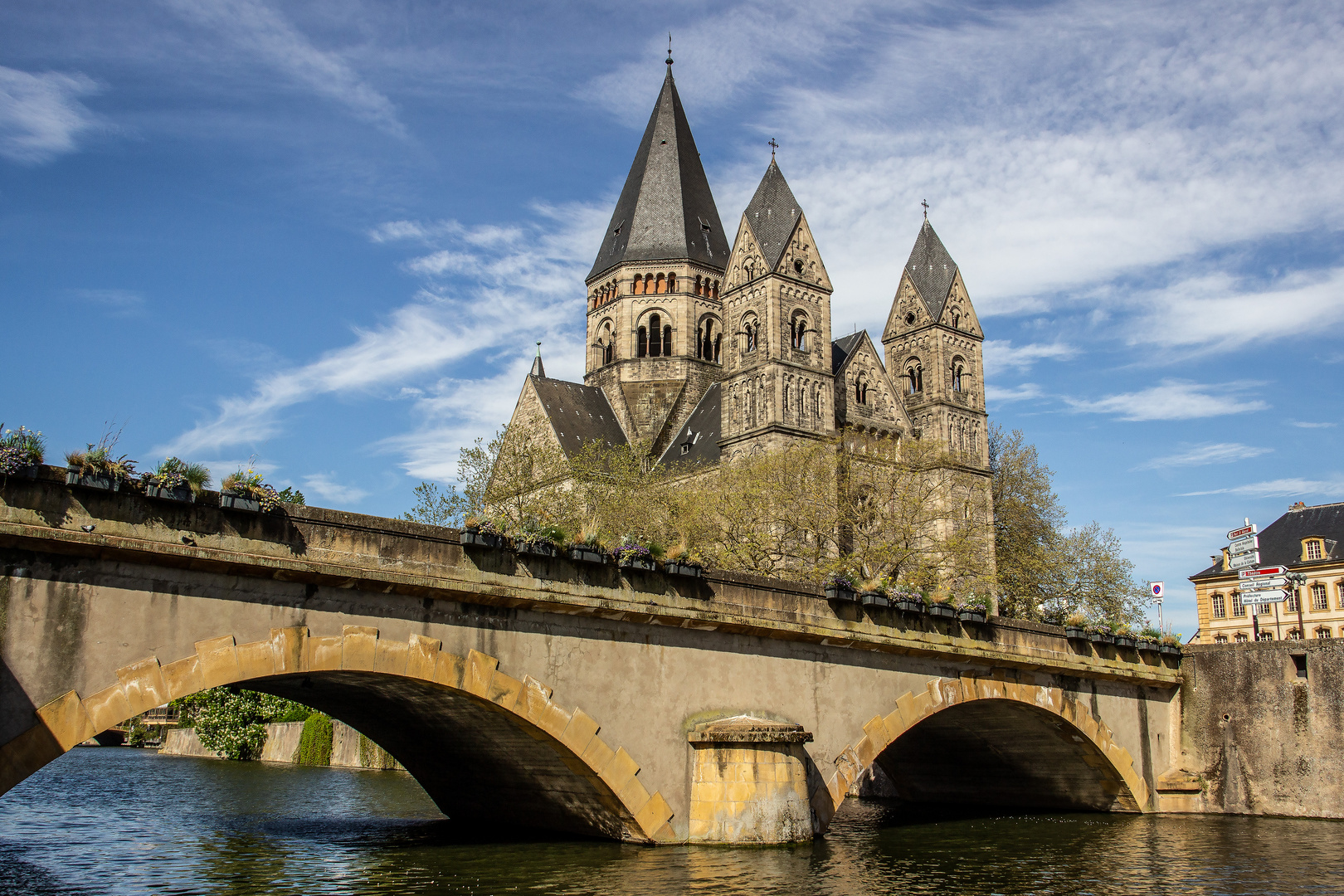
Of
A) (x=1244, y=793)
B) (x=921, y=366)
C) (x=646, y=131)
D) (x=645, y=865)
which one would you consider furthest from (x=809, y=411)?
(x=645, y=865)

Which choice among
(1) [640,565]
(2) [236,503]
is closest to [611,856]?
(1) [640,565]

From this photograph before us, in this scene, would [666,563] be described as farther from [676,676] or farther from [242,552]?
[242,552]

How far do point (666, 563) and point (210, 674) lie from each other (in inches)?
286

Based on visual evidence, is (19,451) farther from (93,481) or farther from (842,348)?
(842,348)

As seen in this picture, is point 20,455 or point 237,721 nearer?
point 20,455

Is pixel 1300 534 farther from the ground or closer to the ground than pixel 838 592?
farther from the ground

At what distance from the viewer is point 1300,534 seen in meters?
63.3

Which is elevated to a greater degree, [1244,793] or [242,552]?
[242,552]

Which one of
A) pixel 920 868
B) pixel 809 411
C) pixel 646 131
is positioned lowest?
pixel 920 868

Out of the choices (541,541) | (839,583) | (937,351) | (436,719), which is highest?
(937,351)

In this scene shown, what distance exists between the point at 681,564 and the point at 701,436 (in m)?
45.5

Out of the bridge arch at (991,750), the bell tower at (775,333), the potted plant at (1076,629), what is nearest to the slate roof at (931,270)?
the bell tower at (775,333)

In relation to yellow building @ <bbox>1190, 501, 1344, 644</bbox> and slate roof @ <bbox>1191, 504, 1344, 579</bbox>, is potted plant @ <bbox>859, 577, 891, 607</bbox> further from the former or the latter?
slate roof @ <bbox>1191, 504, 1344, 579</bbox>

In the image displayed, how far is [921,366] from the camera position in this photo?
66625mm
